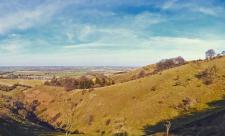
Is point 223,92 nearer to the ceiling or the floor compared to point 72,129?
nearer to the ceiling

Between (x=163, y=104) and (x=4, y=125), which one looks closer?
(x=4, y=125)

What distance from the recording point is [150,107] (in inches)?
7702

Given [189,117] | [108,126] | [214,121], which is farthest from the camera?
[108,126]

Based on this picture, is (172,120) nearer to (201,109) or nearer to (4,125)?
(201,109)

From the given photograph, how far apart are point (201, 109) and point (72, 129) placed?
6535cm

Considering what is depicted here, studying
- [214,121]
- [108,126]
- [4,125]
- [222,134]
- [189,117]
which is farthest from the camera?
[108,126]

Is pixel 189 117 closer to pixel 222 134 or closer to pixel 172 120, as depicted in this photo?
pixel 172 120

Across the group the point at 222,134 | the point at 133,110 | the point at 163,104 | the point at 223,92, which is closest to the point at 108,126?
the point at 133,110

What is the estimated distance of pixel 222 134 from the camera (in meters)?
113

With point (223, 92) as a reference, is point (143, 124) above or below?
below

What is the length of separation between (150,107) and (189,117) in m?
26.6

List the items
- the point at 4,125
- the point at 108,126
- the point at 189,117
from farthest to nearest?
the point at 108,126 → the point at 189,117 → the point at 4,125

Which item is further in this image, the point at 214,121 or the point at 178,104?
the point at 178,104

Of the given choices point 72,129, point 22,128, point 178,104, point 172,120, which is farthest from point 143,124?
point 22,128
